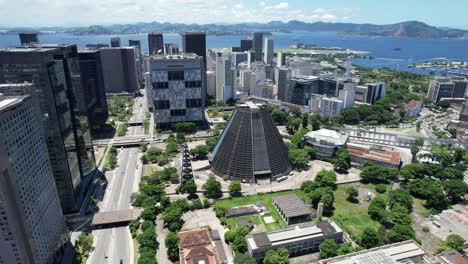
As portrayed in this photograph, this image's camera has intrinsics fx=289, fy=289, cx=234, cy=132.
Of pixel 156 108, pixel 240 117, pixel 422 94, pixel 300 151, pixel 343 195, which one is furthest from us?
pixel 422 94

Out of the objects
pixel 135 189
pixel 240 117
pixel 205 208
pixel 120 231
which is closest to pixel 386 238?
pixel 205 208

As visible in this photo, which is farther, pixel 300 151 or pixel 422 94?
pixel 422 94

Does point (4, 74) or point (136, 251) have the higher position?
point (4, 74)

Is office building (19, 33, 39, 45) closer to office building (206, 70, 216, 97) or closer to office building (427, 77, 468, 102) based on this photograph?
office building (206, 70, 216, 97)

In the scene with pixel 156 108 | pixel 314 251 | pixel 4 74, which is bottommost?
pixel 314 251

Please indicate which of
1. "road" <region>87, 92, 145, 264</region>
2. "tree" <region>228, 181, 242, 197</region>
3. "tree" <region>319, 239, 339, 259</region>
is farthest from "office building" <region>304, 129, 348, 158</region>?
"road" <region>87, 92, 145, 264</region>

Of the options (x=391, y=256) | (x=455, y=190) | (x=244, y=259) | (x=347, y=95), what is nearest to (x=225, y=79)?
(x=347, y=95)

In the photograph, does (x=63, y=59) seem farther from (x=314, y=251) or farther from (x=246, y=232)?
(x=314, y=251)
